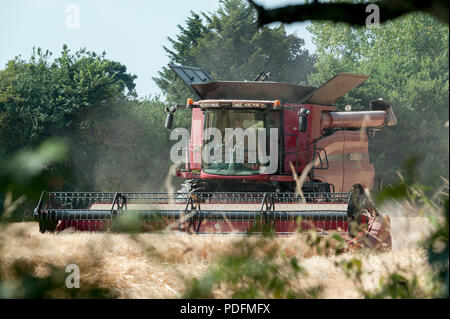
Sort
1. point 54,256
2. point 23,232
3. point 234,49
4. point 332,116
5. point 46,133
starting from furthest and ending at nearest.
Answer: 1. point 234,49
2. point 46,133
3. point 332,116
4. point 54,256
5. point 23,232

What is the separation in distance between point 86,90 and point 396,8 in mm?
18837

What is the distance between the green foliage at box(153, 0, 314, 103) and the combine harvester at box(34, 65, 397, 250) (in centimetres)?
1707

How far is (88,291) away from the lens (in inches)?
114

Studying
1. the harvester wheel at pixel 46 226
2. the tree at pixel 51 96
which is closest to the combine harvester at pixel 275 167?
the harvester wheel at pixel 46 226

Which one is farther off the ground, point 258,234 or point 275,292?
point 258,234

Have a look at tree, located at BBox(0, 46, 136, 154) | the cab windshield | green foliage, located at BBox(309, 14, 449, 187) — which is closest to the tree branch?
the cab windshield

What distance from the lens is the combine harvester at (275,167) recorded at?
24.6ft

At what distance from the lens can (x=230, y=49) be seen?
2850 cm

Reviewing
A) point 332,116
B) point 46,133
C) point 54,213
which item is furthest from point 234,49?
point 54,213

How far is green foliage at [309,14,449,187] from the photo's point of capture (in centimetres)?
2492

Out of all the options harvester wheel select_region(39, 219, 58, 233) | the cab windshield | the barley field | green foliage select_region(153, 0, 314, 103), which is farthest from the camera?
green foliage select_region(153, 0, 314, 103)

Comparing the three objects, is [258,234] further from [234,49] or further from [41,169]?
[234,49]

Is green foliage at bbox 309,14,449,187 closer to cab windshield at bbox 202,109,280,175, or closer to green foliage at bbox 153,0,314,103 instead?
green foliage at bbox 153,0,314,103

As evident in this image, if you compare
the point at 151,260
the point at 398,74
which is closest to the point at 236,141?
the point at 151,260
